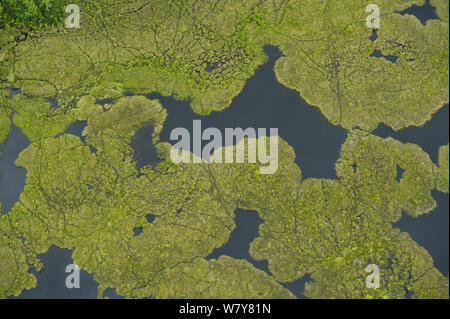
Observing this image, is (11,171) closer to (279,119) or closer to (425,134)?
(279,119)

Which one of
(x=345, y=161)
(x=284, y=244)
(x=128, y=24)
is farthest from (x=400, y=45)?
(x=128, y=24)

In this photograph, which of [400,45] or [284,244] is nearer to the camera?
[284,244]

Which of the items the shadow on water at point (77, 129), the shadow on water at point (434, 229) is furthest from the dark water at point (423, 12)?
the shadow on water at point (77, 129)
